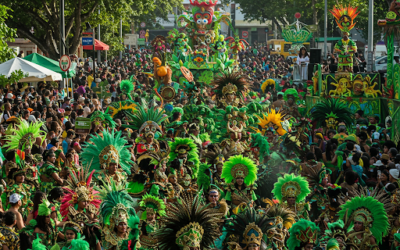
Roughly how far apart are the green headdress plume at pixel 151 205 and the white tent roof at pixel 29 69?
32.2 ft

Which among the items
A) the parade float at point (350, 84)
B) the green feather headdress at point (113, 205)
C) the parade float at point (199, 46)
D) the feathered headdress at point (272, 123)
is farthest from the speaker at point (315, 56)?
the green feather headdress at point (113, 205)

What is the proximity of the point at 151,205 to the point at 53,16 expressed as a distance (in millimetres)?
19043

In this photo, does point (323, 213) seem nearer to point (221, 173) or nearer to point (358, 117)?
point (221, 173)

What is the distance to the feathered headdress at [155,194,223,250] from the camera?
6.52m

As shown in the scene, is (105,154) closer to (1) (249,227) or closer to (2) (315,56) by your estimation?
(1) (249,227)

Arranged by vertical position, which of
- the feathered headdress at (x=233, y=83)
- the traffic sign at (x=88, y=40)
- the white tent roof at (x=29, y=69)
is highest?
the traffic sign at (x=88, y=40)

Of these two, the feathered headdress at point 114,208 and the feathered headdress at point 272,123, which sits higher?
the feathered headdress at point 272,123

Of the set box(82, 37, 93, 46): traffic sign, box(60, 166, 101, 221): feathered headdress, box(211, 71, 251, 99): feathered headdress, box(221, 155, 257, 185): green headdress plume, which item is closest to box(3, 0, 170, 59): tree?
box(82, 37, 93, 46): traffic sign

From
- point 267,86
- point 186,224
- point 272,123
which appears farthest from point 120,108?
point 186,224

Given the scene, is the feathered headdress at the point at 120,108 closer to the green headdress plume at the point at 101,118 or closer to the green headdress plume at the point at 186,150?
the green headdress plume at the point at 101,118

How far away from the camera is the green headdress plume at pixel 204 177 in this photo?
9.84 m

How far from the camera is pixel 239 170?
29.7 feet

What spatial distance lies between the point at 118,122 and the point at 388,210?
7.65 meters

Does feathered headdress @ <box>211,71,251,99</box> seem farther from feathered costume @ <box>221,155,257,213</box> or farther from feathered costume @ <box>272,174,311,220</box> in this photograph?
feathered costume @ <box>272,174,311,220</box>
